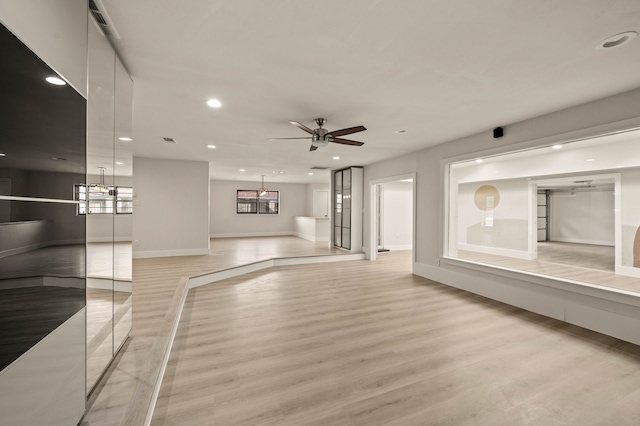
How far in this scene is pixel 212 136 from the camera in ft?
16.6

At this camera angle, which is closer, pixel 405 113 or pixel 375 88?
pixel 375 88

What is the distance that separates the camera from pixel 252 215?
496 inches

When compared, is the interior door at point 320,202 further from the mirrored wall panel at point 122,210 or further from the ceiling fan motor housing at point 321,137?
the mirrored wall panel at point 122,210

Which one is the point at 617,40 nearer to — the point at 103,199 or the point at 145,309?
the point at 103,199

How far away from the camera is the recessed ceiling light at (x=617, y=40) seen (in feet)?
6.70

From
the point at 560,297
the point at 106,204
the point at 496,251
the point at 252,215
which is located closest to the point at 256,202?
the point at 252,215

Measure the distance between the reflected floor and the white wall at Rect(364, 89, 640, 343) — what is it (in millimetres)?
313

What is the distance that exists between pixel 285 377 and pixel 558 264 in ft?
16.5

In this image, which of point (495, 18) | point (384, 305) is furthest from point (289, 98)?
point (384, 305)

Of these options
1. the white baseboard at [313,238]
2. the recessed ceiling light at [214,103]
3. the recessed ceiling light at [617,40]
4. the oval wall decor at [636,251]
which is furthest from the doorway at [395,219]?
the recessed ceiling light at [617,40]

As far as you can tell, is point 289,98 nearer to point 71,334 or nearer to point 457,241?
point 71,334

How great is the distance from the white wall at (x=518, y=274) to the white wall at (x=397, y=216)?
2.90m

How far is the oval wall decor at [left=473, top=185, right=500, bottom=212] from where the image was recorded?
19.3 ft

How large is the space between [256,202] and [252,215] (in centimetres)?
65
